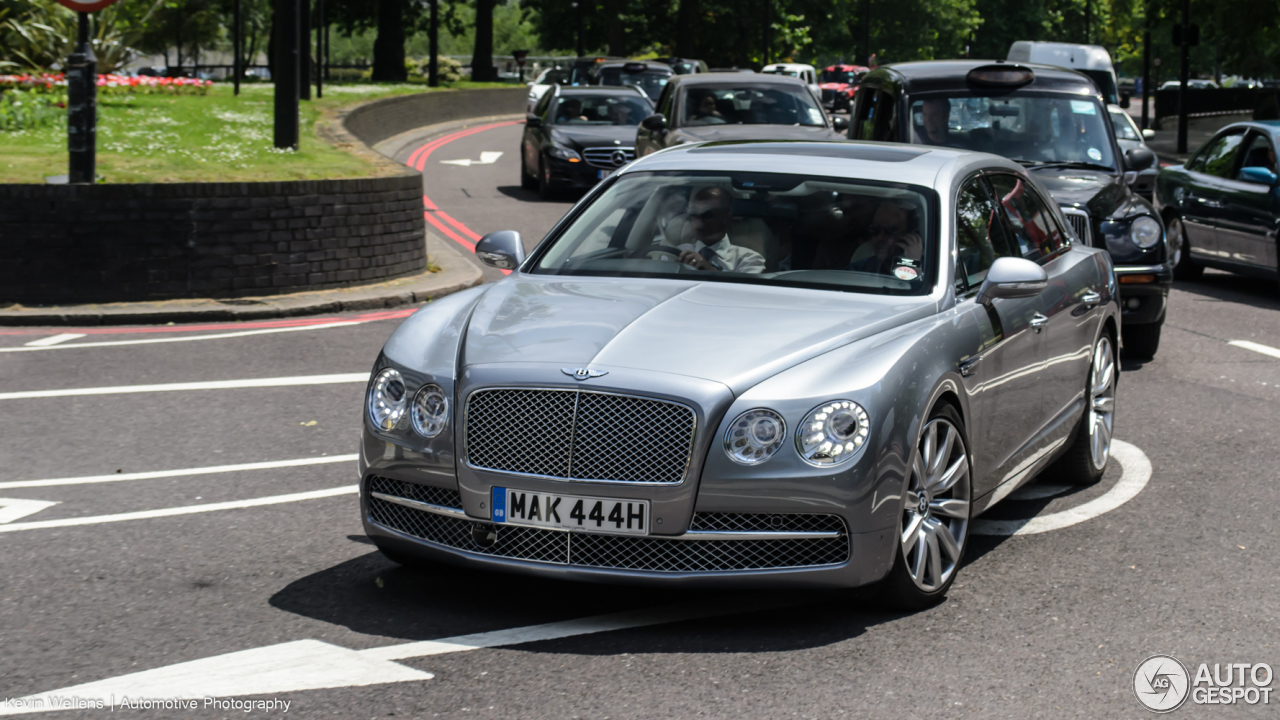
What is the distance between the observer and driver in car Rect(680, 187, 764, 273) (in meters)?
5.94

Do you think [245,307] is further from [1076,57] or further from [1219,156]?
[1076,57]

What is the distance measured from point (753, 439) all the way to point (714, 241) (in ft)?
5.09

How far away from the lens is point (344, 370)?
1001 cm

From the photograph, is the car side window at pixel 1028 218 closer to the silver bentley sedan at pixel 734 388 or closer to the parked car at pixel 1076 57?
the silver bentley sedan at pixel 734 388

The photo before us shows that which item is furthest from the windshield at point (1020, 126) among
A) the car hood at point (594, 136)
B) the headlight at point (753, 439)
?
the car hood at point (594, 136)

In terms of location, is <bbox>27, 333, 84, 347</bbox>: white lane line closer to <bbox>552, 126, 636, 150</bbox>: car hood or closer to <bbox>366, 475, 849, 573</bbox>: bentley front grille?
<bbox>366, 475, 849, 573</bbox>: bentley front grille

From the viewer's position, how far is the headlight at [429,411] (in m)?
4.97

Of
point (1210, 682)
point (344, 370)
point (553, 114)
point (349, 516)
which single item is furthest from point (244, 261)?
point (553, 114)

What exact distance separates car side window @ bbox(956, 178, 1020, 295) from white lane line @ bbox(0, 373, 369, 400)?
460 centimetres

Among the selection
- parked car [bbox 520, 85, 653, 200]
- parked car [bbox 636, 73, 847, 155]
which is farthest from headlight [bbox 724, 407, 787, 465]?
parked car [bbox 520, 85, 653, 200]

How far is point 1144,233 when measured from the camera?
10469 millimetres

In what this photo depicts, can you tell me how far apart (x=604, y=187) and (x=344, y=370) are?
3931mm

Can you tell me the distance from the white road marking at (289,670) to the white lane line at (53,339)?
6.94 m

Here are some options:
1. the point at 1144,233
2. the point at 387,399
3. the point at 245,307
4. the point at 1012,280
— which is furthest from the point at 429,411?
the point at 245,307
